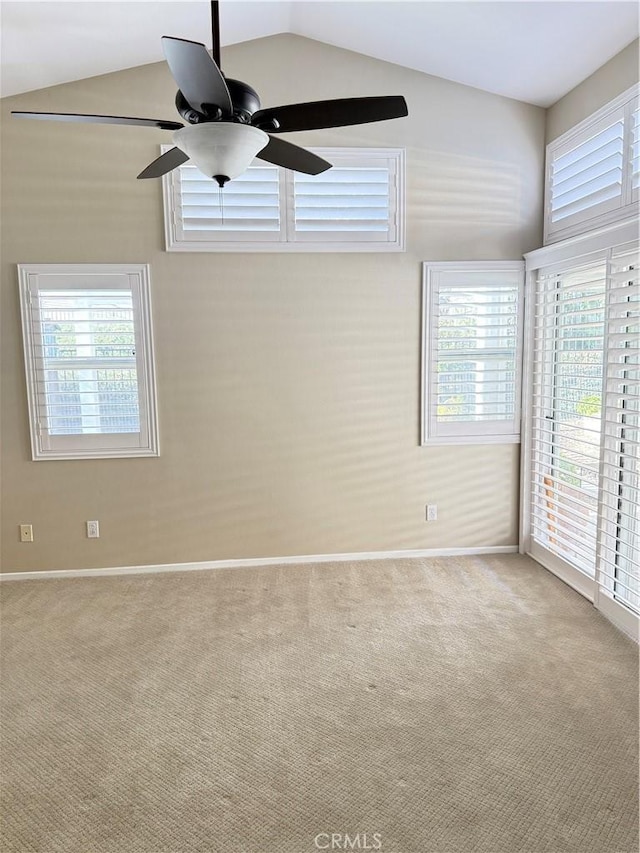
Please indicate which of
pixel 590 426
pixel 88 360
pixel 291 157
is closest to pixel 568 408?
pixel 590 426

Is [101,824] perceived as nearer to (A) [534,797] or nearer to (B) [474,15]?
(A) [534,797]

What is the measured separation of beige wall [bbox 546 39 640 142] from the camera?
9.56ft

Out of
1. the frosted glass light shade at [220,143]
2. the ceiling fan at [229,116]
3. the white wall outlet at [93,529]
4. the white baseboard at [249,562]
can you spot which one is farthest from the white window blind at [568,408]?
the white wall outlet at [93,529]

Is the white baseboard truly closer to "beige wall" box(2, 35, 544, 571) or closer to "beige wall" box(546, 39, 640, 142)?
"beige wall" box(2, 35, 544, 571)

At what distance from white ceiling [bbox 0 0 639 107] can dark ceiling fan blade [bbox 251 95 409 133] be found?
162 centimetres

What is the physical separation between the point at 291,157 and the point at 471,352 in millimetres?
2214

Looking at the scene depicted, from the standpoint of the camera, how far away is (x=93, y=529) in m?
3.84

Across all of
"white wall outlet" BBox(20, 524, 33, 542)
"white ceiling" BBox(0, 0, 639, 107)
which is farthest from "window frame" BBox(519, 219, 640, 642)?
"white wall outlet" BBox(20, 524, 33, 542)

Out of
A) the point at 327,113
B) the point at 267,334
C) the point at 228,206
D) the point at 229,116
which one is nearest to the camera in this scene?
the point at 229,116

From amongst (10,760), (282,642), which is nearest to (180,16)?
(282,642)

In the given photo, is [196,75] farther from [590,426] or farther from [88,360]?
[590,426]

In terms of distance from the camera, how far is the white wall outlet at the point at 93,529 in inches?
151

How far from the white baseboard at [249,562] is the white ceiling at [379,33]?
125 inches

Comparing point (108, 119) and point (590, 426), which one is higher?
point (108, 119)
